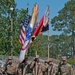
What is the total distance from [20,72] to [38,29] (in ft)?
9.43

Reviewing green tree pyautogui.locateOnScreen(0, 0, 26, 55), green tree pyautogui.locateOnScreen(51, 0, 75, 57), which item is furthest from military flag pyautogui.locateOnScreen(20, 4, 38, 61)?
green tree pyautogui.locateOnScreen(51, 0, 75, 57)

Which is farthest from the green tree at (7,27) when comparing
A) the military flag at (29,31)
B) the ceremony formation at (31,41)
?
the military flag at (29,31)

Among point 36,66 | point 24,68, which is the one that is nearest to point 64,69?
point 36,66

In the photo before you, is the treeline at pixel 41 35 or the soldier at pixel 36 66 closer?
the soldier at pixel 36 66

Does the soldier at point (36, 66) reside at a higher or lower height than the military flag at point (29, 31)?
lower

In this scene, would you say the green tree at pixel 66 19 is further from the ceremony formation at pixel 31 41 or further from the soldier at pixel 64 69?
the soldier at pixel 64 69

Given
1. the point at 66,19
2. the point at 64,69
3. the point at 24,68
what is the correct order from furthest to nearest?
the point at 66,19 → the point at 24,68 → the point at 64,69

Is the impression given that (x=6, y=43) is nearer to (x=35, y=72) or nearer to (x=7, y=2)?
(x=7, y=2)

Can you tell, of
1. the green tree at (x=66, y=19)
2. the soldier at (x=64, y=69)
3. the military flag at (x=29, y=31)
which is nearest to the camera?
the soldier at (x=64, y=69)

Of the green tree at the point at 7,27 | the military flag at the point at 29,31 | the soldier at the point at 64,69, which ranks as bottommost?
the soldier at the point at 64,69

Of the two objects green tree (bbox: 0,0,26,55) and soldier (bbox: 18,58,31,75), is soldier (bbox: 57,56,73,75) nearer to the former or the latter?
soldier (bbox: 18,58,31,75)

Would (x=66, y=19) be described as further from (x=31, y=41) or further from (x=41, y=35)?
(x=31, y=41)

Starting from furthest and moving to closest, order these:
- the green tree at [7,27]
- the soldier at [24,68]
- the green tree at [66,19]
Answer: the green tree at [66,19] → the green tree at [7,27] → the soldier at [24,68]

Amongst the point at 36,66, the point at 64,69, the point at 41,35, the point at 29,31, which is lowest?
the point at 64,69
